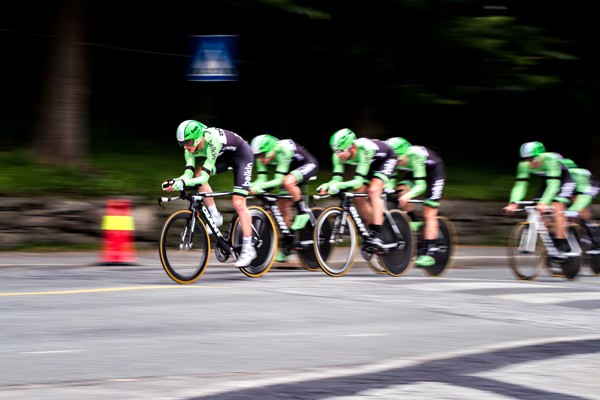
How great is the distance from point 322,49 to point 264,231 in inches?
299

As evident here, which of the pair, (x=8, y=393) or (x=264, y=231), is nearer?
(x=8, y=393)

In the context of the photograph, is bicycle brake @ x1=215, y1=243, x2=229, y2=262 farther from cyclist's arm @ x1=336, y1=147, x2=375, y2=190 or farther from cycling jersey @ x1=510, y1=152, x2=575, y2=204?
cycling jersey @ x1=510, y1=152, x2=575, y2=204

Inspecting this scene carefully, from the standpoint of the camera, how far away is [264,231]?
496 inches

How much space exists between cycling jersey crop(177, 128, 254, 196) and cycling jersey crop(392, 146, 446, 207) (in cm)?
244

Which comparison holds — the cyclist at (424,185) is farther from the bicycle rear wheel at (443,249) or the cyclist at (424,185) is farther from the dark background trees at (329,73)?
the dark background trees at (329,73)

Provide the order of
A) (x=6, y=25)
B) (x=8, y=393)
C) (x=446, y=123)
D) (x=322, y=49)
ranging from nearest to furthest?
(x=8, y=393) < (x=322, y=49) < (x=6, y=25) < (x=446, y=123)

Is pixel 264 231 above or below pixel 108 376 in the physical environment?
above

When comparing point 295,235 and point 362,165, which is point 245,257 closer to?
point 295,235

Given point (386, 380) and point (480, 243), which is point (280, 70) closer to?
point (480, 243)

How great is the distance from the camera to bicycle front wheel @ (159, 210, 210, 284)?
1135 cm

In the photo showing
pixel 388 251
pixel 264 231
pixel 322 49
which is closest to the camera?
pixel 264 231

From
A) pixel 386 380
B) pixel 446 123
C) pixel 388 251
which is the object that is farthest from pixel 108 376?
pixel 446 123

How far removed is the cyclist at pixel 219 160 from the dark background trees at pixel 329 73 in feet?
17.3

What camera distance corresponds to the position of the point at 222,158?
1237cm
